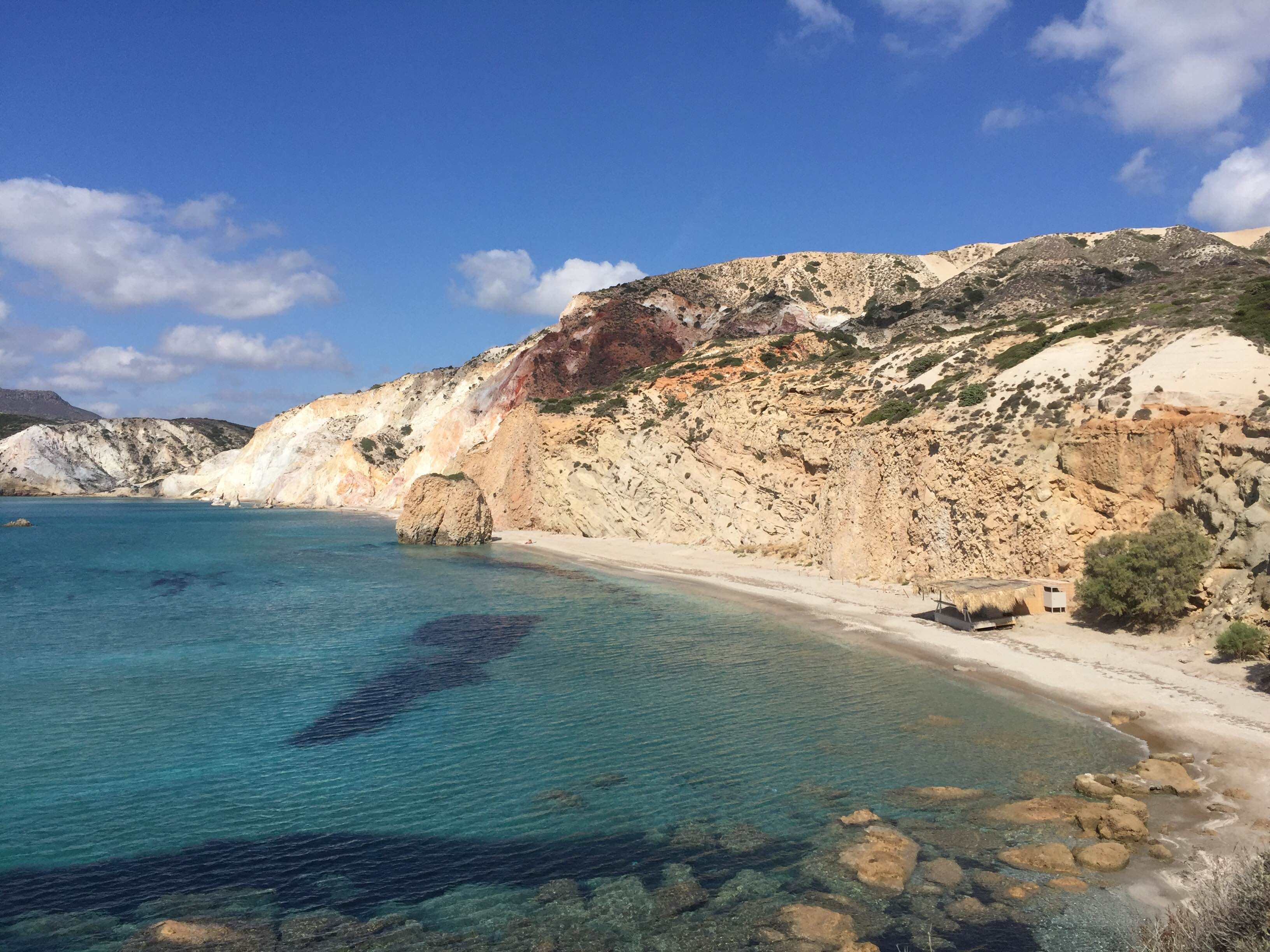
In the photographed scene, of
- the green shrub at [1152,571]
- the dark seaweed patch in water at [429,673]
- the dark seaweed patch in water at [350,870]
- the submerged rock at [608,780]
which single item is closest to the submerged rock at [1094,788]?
the dark seaweed patch in water at [350,870]

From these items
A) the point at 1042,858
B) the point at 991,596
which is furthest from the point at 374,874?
the point at 991,596

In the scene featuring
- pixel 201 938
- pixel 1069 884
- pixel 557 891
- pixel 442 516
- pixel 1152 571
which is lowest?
pixel 201 938

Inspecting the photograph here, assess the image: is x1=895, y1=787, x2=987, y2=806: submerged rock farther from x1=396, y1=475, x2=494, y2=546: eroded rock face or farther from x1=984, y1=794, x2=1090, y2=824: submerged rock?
x1=396, y1=475, x2=494, y2=546: eroded rock face

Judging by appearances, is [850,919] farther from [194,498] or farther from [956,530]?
[194,498]

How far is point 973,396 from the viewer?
30438 mm

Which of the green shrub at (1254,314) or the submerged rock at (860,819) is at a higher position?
the green shrub at (1254,314)

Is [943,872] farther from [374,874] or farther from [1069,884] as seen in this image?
[374,874]

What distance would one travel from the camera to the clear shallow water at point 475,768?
9.72 metres

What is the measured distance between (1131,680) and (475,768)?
1461 cm

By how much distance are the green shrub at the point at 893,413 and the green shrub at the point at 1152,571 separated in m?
12.0

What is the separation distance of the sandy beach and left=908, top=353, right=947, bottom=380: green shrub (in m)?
11.7

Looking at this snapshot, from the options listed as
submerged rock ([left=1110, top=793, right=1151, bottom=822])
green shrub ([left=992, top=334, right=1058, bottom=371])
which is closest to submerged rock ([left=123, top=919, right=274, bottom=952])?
submerged rock ([left=1110, top=793, right=1151, bottom=822])

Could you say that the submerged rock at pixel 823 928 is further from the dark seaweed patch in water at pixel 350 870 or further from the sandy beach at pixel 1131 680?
the sandy beach at pixel 1131 680

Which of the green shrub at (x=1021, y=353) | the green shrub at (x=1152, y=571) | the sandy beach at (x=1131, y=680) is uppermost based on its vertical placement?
the green shrub at (x=1021, y=353)
